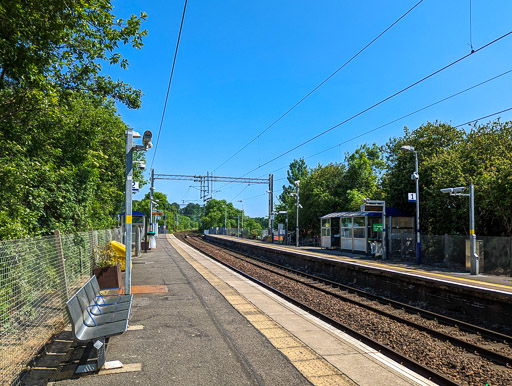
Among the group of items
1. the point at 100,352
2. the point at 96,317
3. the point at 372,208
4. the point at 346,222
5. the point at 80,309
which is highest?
the point at 372,208

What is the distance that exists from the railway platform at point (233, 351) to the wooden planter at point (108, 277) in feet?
5.96

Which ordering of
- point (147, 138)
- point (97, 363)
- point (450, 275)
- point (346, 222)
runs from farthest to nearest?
point (346, 222) < point (450, 275) < point (147, 138) < point (97, 363)

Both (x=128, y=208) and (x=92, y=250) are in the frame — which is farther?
(x=92, y=250)

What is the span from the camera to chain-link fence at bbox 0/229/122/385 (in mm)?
4539

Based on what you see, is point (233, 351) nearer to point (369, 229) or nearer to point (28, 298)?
point (28, 298)

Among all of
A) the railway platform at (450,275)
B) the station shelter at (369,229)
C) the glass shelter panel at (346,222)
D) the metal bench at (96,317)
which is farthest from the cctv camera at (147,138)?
the glass shelter panel at (346,222)

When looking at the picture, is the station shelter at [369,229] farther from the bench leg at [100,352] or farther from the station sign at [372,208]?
the bench leg at [100,352]

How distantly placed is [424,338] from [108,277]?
8.26m

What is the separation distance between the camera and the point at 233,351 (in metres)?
5.67

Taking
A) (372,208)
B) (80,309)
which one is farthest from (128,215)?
(372,208)

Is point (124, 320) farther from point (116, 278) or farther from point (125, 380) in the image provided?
point (116, 278)

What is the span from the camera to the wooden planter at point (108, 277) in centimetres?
1068

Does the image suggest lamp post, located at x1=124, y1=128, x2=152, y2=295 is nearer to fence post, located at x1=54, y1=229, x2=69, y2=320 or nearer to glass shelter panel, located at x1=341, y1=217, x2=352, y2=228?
fence post, located at x1=54, y1=229, x2=69, y2=320

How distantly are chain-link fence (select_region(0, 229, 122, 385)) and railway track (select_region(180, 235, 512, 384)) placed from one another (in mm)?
5521
